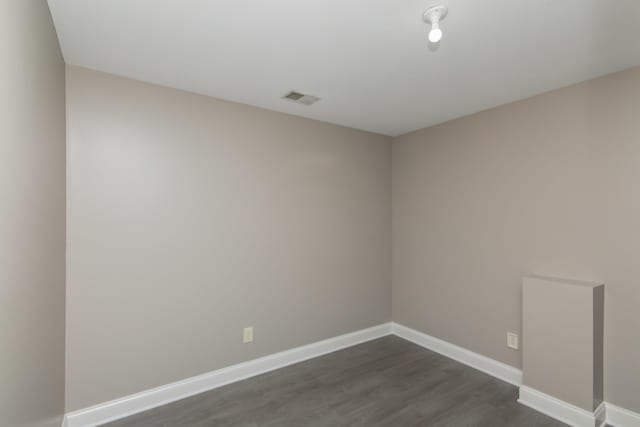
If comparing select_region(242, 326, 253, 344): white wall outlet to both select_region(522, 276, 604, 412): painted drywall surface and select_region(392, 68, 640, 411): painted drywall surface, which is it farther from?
select_region(522, 276, 604, 412): painted drywall surface

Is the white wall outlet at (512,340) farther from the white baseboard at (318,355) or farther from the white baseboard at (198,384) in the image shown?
the white baseboard at (198,384)

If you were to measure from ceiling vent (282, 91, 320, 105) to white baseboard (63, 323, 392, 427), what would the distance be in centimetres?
229

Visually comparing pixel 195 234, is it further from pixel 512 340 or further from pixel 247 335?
pixel 512 340

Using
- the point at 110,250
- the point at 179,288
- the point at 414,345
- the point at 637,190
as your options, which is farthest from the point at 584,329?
the point at 110,250

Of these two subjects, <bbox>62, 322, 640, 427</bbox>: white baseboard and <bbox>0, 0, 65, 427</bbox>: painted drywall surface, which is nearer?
<bbox>0, 0, 65, 427</bbox>: painted drywall surface

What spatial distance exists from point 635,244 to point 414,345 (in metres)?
2.12

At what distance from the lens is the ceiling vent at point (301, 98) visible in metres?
2.62

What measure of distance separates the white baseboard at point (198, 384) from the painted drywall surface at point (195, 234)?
59 mm

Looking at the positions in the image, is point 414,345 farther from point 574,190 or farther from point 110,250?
point 110,250

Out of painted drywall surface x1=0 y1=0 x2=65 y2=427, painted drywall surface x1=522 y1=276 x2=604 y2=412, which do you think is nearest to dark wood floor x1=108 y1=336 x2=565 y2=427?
painted drywall surface x1=522 y1=276 x2=604 y2=412

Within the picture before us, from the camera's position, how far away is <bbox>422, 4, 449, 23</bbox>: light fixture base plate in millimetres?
1521

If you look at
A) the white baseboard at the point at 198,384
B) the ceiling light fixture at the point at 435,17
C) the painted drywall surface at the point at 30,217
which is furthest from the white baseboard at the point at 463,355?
the painted drywall surface at the point at 30,217

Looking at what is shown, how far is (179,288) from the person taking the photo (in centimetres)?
250

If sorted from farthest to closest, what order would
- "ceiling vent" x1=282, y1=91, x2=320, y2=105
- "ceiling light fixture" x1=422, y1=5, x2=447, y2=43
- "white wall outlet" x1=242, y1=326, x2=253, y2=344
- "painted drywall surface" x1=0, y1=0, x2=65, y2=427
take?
"white wall outlet" x1=242, y1=326, x2=253, y2=344 → "ceiling vent" x1=282, y1=91, x2=320, y2=105 → "ceiling light fixture" x1=422, y1=5, x2=447, y2=43 → "painted drywall surface" x1=0, y1=0, x2=65, y2=427
